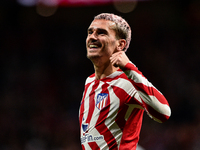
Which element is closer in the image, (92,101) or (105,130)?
(105,130)

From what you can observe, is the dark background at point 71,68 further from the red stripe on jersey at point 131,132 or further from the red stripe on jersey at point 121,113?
the red stripe on jersey at point 121,113

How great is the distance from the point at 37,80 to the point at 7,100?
116cm

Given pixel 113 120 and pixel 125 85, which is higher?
pixel 125 85

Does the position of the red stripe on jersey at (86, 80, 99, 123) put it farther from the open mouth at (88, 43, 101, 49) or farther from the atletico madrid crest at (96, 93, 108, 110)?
the open mouth at (88, 43, 101, 49)

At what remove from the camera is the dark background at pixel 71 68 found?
8414 mm

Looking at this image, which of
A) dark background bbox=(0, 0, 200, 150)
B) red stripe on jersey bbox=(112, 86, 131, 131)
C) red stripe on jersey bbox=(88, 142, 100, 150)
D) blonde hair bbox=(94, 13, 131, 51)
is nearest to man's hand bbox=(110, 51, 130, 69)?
red stripe on jersey bbox=(112, 86, 131, 131)

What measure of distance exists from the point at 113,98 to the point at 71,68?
8.20 meters

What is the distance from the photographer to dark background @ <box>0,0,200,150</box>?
27.6 feet

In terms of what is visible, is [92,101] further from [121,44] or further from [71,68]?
[71,68]

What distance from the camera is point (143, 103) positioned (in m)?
2.40

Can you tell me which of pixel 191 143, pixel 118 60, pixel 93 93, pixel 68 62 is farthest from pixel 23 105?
pixel 118 60

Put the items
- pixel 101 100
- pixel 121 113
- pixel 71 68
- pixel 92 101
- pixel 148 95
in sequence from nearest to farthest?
1. pixel 148 95
2. pixel 121 113
3. pixel 101 100
4. pixel 92 101
5. pixel 71 68

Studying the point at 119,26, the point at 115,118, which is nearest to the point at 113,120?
the point at 115,118

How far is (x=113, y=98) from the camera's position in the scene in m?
2.73
